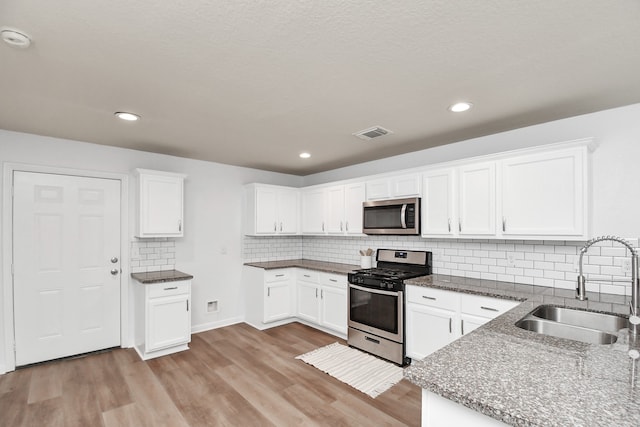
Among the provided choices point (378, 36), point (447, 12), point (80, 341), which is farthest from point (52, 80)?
point (80, 341)

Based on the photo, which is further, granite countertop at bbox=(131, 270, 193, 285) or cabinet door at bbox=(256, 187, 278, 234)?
cabinet door at bbox=(256, 187, 278, 234)

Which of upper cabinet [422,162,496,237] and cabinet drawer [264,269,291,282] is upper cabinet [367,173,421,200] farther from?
cabinet drawer [264,269,291,282]

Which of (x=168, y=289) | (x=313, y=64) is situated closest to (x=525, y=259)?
(x=313, y=64)

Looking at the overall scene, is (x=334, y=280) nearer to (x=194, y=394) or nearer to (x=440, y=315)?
(x=440, y=315)

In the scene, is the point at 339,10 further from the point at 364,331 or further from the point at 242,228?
the point at 242,228

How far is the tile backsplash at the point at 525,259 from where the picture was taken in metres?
2.53

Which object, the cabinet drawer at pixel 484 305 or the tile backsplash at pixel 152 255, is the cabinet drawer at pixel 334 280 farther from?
the tile backsplash at pixel 152 255

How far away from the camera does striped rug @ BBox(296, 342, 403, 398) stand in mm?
2885

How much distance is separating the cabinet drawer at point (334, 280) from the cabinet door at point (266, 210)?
3.84 ft

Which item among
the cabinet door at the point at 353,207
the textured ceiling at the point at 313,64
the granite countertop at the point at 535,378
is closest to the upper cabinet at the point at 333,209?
the cabinet door at the point at 353,207

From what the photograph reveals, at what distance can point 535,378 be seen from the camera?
3.52 ft

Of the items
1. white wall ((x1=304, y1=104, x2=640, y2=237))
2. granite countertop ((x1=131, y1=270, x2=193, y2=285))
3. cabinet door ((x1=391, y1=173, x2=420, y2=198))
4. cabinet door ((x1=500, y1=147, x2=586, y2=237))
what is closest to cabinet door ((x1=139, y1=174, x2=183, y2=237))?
granite countertop ((x1=131, y1=270, x2=193, y2=285))

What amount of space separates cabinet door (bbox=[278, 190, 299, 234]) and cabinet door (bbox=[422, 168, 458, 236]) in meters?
2.32

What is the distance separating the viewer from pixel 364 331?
11.9 ft
